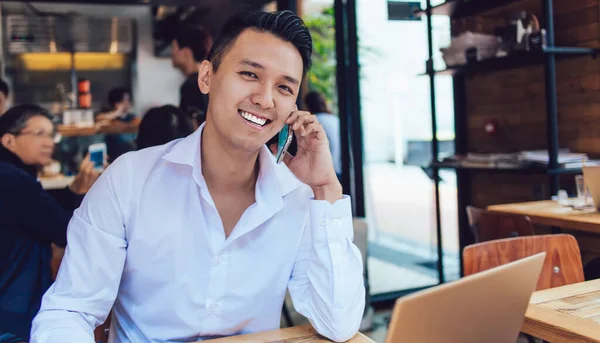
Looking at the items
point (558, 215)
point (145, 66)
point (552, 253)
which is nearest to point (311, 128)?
point (552, 253)

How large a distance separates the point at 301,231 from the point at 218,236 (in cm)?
22

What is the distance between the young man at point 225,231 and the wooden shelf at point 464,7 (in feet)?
8.55

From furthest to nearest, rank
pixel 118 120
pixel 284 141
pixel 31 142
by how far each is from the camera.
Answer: pixel 118 120, pixel 31 142, pixel 284 141

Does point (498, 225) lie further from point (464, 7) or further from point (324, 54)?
point (324, 54)

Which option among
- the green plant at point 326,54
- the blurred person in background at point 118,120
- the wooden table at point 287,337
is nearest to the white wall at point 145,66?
the blurred person in background at point 118,120

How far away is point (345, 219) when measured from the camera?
145 cm

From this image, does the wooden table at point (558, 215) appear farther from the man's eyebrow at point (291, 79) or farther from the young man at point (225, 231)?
the man's eyebrow at point (291, 79)

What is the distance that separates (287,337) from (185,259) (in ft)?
1.03

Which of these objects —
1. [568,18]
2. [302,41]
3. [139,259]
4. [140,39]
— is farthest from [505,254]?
[140,39]

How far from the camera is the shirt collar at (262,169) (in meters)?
1.45

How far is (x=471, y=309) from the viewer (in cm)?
89

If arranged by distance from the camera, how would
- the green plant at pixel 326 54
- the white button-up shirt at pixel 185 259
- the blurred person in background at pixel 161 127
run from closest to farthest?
1. the white button-up shirt at pixel 185 259
2. the blurred person in background at pixel 161 127
3. the green plant at pixel 326 54

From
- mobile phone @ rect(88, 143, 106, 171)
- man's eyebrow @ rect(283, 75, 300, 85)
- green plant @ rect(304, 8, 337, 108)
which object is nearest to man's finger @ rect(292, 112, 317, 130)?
man's eyebrow @ rect(283, 75, 300, 85)

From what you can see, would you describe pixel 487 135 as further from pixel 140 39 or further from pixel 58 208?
pixel 140 39
